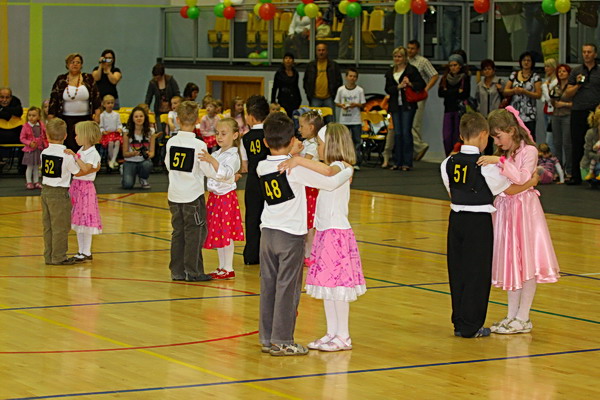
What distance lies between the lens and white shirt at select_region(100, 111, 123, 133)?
1911 centimetres

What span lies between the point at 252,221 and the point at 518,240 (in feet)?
12.1

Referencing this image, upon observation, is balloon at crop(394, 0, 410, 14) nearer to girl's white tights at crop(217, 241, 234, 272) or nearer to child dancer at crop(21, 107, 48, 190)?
child dancer at crop(21, 107, 48, 190)

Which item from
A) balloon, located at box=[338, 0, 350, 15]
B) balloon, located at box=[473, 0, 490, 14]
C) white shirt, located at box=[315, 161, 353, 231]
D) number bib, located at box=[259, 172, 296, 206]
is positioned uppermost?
balloon, located at box=[338, 0, 350, 15]

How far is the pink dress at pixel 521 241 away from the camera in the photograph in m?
8.09

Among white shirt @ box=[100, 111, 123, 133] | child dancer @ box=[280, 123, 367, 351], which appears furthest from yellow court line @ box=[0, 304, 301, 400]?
white shirt @ box=[100, 111, 123, 133]

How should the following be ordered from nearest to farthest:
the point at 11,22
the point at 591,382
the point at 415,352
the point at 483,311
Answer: the point at 591,382
the point at 415,352
the point at 483,311
the point at 11,22

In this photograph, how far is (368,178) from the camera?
1992cm

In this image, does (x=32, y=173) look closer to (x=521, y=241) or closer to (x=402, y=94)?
(x=402, y=94)

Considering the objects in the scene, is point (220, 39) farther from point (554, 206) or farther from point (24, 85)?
point (554, 206)

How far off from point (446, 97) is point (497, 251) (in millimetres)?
12615

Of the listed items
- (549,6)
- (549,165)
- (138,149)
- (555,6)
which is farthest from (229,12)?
(549,165)

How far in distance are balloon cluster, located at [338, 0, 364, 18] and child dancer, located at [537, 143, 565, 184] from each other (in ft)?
19.7

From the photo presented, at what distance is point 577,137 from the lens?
1858 cm

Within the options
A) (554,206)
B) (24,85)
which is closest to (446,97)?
(554,206)
